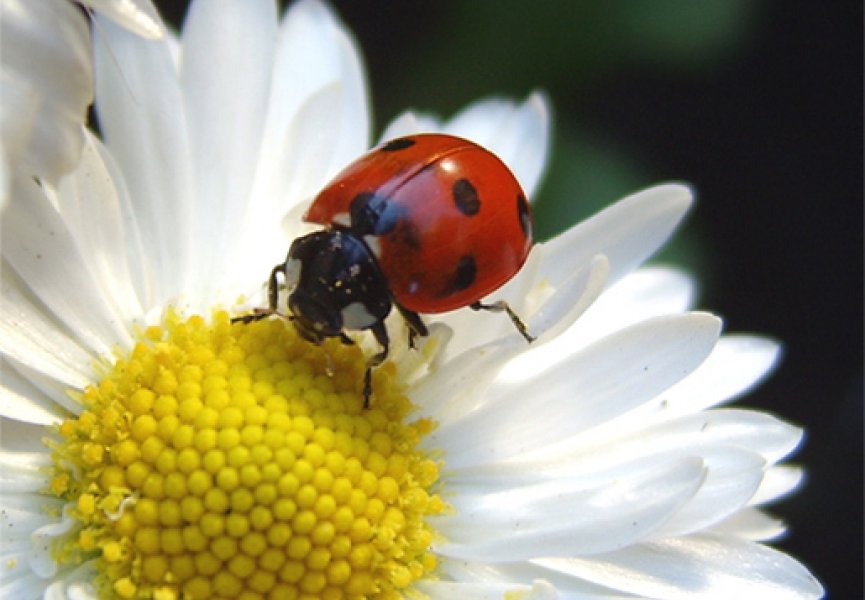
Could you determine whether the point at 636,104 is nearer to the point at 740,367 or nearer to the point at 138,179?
the point at 740,367

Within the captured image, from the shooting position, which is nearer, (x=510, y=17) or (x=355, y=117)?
(x=355, y=117)

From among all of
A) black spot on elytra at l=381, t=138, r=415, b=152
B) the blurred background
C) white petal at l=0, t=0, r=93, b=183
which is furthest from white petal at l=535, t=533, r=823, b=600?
the blurred background

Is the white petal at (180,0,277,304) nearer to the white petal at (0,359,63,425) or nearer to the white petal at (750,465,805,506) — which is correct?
the white petal at (0,359,63,425)

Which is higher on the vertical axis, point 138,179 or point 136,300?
point 138,179

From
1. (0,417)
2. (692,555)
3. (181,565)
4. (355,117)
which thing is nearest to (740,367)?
(692,555)

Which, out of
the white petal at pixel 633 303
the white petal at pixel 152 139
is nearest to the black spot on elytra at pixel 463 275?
the white petal at pixel 633 303

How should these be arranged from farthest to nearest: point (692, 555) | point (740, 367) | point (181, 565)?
1. point (740, 367)
2. point (692, 555)
3. point (181, 565)
